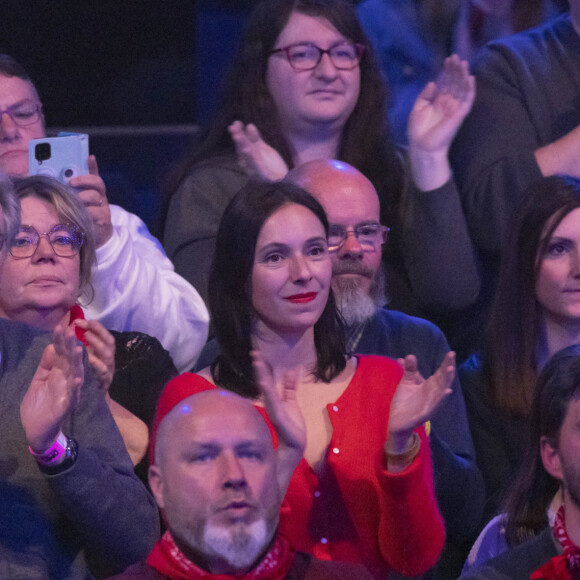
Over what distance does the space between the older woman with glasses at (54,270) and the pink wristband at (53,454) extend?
443 mm

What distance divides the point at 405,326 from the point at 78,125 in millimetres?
1603

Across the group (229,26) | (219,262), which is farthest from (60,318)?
(229,26)

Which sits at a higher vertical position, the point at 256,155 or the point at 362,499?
the point at 256,155

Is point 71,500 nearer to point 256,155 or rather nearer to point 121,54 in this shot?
point 256,155

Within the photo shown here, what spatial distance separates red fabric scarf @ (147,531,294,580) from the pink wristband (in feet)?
0.81

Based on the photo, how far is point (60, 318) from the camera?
8.51 ft

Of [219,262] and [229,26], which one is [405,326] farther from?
[229,26]

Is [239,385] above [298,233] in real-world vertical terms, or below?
below

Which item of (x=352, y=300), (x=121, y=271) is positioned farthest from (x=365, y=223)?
(x=121, y=271)

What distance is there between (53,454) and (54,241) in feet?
2.20

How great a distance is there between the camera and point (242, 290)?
2463mm

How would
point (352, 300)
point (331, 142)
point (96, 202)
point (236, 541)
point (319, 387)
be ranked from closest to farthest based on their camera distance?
point (236, 541), point (319, 387), point (352, 300), point (96, 202), point (331, 142)

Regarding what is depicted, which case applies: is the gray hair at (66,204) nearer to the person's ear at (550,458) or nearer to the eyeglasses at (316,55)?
the eyeglasses at (316,55)

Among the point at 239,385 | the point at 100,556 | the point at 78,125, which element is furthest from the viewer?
the point at 78,125
